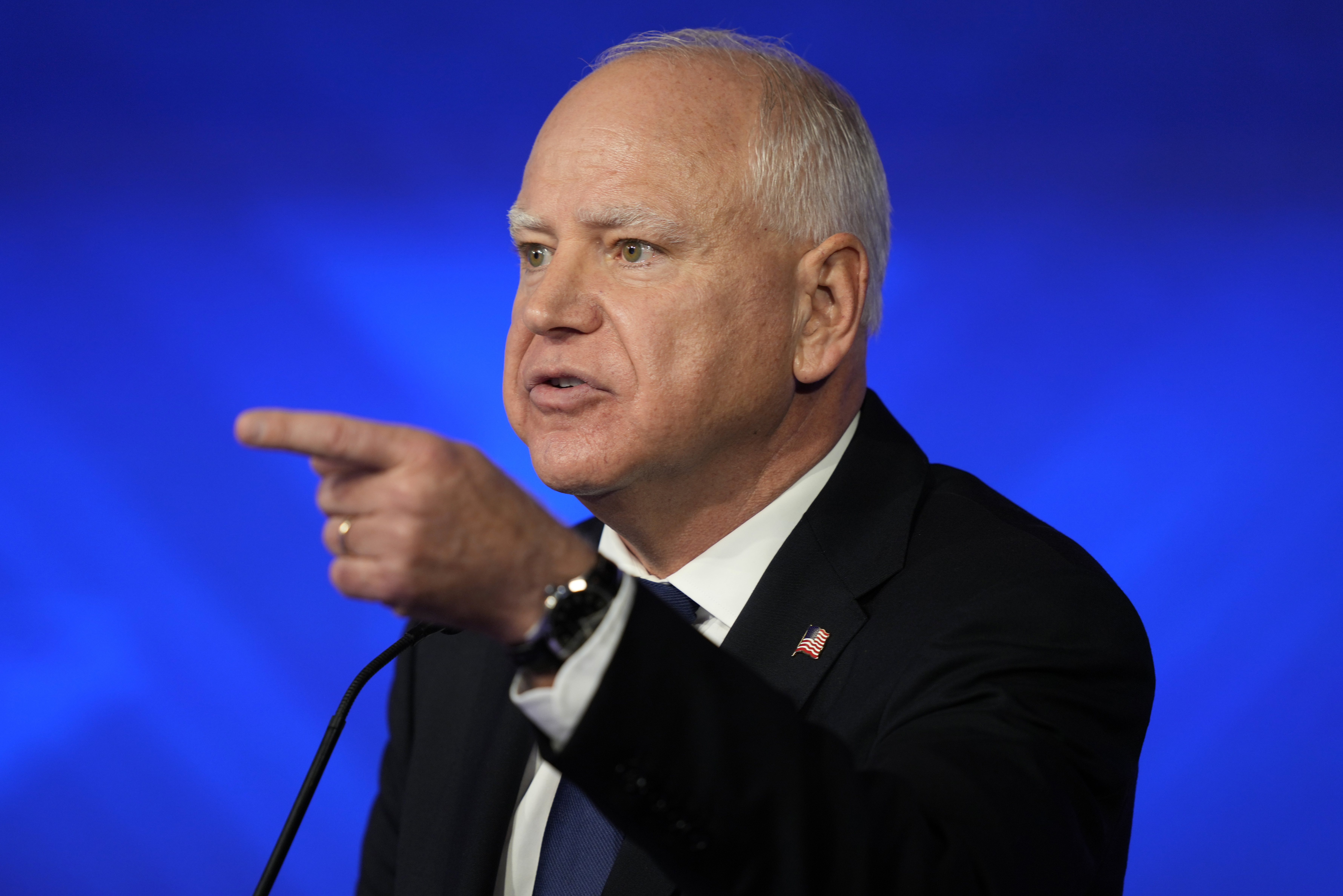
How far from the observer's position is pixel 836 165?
5.79 ft

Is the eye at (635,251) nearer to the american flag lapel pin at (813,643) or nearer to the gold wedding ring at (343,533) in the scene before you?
the american flag lapel pin at (813,643)

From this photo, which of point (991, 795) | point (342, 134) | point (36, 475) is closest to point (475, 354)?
point (342, 134)

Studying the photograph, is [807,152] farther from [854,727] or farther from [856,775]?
[856,775]

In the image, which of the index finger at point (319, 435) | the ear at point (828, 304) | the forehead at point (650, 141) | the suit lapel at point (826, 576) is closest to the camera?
the index finger at point (319, 435)

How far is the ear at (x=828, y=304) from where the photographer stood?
1715 millimetres

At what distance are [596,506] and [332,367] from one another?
4.67 feet

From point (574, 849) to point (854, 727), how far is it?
411 millimetres

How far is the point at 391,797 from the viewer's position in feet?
6.62

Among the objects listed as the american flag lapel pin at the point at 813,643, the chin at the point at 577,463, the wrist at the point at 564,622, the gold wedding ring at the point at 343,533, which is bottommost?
the wrist at the point at 564,622

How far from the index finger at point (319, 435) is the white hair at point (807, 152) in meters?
0.96

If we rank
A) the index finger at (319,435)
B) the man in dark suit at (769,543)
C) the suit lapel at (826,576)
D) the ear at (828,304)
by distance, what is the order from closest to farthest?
the index finger at (319,435), the man in dark suit at (769,543), the suit lapel at (826,576), the ear at (828,304)

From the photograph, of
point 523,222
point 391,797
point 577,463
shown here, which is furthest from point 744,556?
point 391,797

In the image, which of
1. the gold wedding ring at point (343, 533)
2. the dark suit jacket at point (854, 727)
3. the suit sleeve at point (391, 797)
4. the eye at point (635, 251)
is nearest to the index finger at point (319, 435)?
the gold wedding ring at point (343, 533)

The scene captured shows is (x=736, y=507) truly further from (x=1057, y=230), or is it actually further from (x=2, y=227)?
(x=2, y=227)
